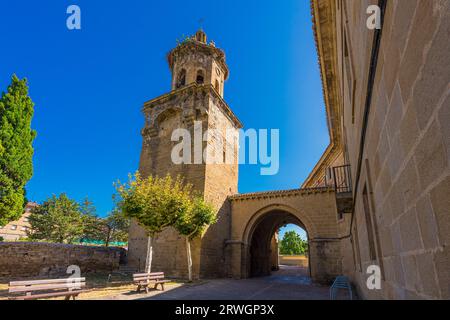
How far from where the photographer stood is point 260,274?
19.8 meters

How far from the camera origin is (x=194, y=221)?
13.8 m

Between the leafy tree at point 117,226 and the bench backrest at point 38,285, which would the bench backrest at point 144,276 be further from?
the leafy tree at point 117,226

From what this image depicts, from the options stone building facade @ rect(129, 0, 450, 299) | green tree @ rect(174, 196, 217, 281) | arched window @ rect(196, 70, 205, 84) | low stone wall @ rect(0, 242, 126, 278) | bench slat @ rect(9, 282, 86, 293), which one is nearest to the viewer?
stone building facade @ rect(129, 0, 450, 299)

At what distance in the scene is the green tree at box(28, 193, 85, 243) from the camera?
2803 centimetres

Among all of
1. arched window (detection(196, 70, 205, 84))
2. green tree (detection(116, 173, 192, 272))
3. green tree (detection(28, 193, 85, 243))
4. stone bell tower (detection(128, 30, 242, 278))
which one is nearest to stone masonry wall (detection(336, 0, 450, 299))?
green tree (detection(116, 173, 192, 272))

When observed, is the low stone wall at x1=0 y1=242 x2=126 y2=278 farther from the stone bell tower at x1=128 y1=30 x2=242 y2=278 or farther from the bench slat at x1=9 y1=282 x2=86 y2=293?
the bench slat at x1=9 y1=282 x2=86 y2=293

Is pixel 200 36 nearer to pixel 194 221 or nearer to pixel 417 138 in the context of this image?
pixel 194 221

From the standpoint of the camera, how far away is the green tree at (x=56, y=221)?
92.0ft

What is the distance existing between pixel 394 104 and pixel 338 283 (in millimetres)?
9430

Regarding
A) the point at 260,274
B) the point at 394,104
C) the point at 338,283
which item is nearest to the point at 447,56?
the point at 394,104

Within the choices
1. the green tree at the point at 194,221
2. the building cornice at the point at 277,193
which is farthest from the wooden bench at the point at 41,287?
the building cornice at the point at 277,193

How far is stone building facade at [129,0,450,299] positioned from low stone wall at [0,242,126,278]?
288cm

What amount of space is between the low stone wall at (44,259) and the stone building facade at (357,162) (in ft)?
9.44

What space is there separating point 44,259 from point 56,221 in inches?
731
